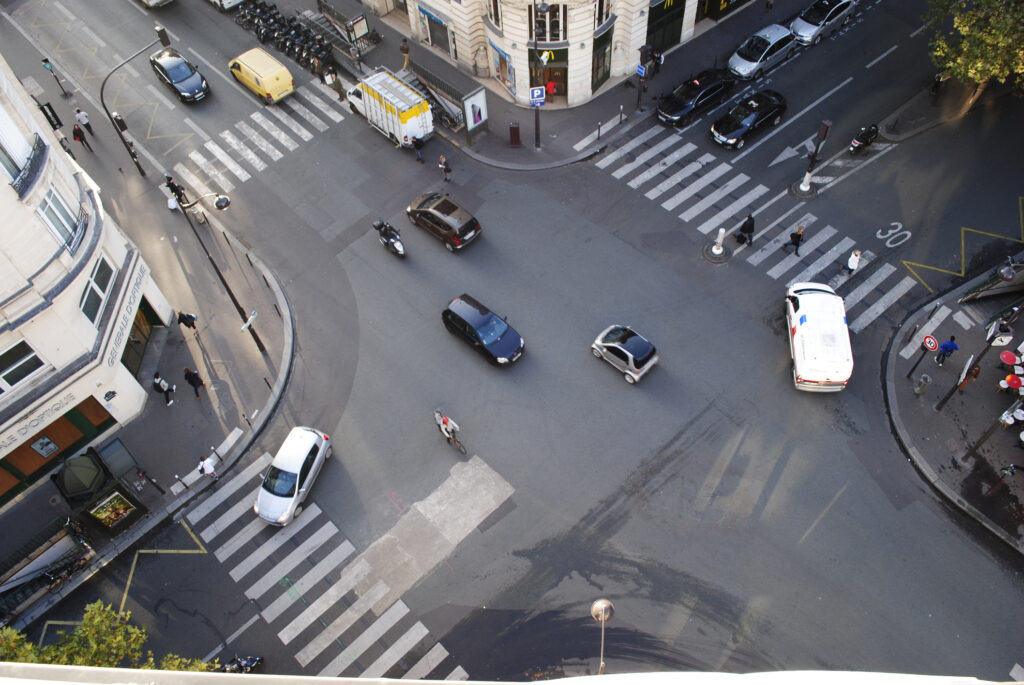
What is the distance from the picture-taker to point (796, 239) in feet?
96.8

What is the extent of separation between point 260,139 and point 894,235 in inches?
1180

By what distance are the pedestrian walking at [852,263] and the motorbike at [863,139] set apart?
611 cm

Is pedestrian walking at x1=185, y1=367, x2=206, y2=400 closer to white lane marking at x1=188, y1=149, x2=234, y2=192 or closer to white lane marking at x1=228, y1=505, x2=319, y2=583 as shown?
white lane marking at x1=228, y1=505, x2=319, y2=583

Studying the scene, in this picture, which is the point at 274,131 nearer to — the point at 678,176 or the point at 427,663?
the point at 678,176

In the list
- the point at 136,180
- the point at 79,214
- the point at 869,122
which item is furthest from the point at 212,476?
the point at 869,122

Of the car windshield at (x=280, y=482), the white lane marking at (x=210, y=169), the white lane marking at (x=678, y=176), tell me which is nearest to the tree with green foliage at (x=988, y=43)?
the white lane marking at (x=678, y=176)

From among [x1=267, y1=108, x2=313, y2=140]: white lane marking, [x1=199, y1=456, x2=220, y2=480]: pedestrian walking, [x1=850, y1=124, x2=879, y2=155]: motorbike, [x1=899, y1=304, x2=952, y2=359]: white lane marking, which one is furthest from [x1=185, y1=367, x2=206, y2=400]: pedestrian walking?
[x1=850, y1=124, x2=879, y2=155]: motorbike

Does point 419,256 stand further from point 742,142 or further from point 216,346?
point 742,142

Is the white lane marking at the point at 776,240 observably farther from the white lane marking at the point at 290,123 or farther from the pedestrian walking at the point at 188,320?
the pedestrian walking at the point at 188,320

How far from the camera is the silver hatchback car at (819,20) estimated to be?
3750 centimetres

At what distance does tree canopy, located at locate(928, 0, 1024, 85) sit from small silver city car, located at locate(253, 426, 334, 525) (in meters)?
29.5

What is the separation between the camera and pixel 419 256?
31.5 meters

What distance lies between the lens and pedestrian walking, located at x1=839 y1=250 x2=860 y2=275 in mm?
28453

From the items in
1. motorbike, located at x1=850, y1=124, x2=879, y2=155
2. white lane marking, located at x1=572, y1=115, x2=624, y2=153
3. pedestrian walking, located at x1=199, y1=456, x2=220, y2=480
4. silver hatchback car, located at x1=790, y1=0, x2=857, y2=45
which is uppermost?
silver hatchback car, located at x1=790, y1=0, x2=857, y2=45
